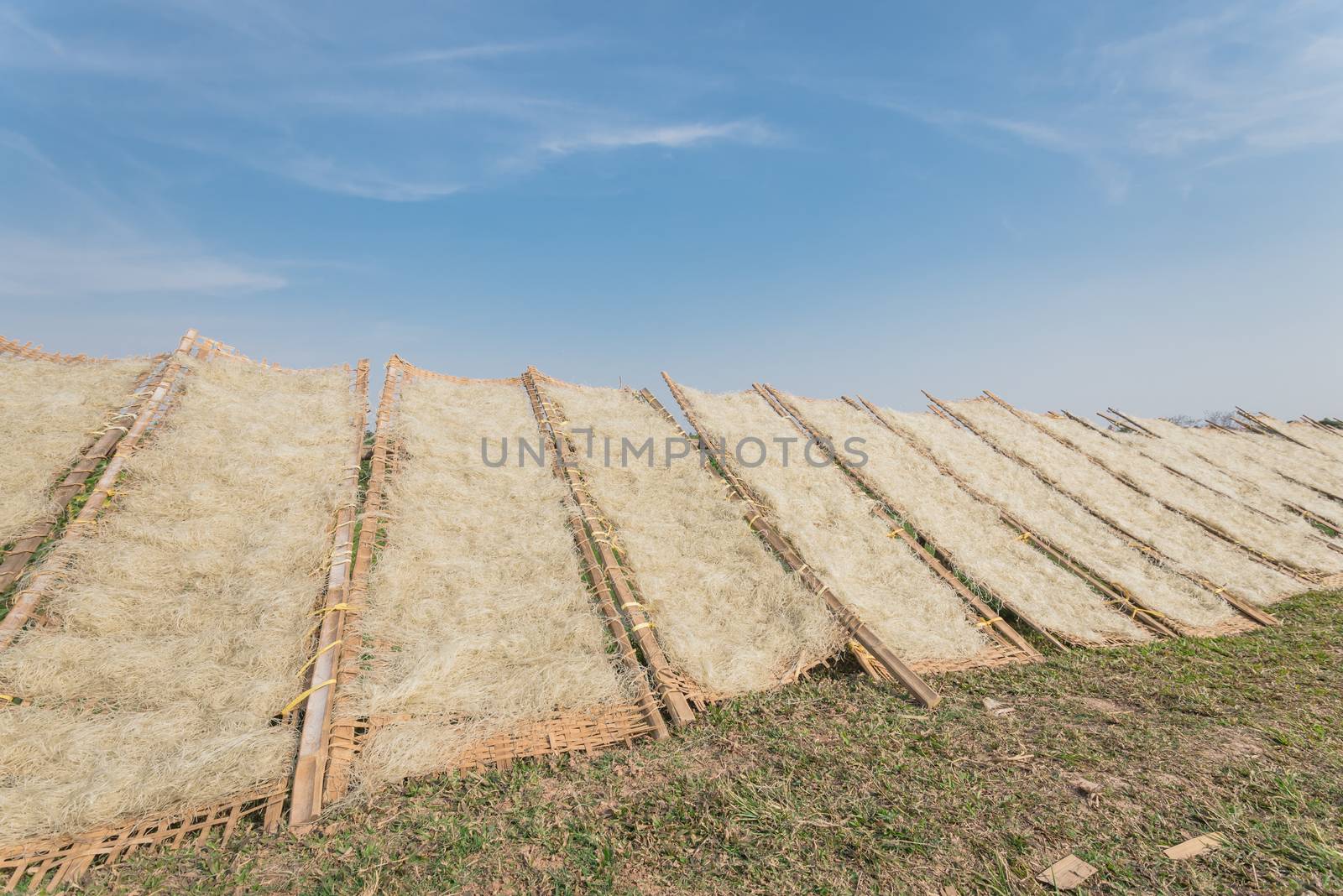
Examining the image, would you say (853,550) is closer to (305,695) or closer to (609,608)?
(609,608)

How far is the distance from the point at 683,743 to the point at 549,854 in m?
Answer: 1.33

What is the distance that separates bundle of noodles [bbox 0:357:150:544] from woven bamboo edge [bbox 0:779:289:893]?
138 inches

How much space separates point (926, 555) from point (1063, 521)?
3813 millimetres

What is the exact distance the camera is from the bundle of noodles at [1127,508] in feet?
28.7

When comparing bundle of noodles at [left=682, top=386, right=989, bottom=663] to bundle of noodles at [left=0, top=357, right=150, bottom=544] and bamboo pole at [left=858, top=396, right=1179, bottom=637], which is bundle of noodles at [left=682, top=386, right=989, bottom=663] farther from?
bundle of noodles at [left=0, top=357, right=150, bottom=544]

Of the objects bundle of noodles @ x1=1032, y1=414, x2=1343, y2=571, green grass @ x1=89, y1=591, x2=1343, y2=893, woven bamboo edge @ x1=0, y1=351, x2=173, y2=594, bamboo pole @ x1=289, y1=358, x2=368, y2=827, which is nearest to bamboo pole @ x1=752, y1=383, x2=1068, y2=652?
green grass @ x1=89, y1=591, x2=1343, y2=893

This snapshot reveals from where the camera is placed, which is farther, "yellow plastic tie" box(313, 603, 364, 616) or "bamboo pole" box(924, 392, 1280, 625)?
"bamboo pole" box(924, 392, 1280, 625)

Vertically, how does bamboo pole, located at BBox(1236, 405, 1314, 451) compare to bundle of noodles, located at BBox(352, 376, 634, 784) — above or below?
above

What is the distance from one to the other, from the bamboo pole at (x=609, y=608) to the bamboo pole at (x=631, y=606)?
0.23ft

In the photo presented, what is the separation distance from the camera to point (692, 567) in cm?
649

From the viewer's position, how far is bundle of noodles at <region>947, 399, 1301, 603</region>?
874cm

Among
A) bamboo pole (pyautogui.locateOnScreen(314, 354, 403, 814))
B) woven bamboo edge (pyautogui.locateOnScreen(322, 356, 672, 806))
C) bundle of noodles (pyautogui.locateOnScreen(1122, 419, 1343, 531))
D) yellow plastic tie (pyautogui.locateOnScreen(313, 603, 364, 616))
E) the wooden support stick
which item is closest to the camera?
bamboo pole (pyautogui.locateOnScreen(314, 354, 403, 814))

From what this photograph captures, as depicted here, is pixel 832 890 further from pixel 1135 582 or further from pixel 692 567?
pixel 1135 582

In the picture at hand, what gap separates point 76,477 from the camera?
6074 mm
